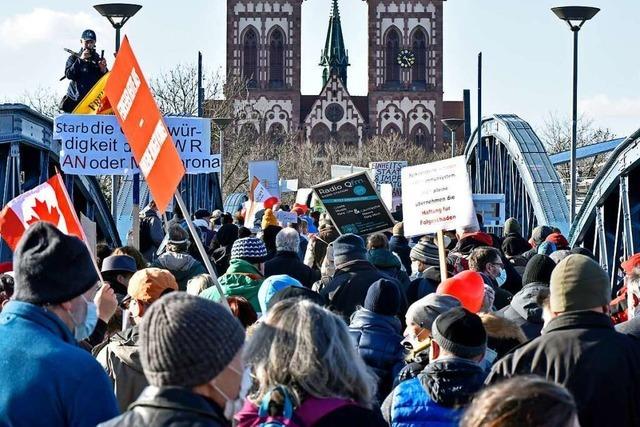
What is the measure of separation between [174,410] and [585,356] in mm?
2368

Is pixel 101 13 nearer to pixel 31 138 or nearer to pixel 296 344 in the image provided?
pixel 31 138

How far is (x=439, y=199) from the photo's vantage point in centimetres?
1081

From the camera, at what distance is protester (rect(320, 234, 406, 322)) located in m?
9.81

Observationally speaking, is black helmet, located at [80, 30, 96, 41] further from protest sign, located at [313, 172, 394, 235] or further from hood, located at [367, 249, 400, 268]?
hood, located at [367, 249, 400, 268]

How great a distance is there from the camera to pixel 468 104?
5191cm

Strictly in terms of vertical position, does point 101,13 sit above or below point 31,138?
above

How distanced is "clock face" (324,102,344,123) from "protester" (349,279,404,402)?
118087 mm

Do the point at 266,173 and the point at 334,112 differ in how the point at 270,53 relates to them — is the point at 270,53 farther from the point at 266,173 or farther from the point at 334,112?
the point at 266,173

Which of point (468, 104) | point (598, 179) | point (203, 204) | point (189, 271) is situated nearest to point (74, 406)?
point (189, 271)

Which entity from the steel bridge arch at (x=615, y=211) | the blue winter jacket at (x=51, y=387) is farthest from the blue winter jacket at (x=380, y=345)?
the steel bridge arch at (x=615, y=211)

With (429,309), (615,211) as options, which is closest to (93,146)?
(429,309)

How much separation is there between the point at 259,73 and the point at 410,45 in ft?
35.7

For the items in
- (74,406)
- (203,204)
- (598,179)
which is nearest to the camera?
(74,406)

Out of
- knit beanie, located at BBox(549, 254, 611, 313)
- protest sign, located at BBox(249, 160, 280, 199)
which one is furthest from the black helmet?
protest sign, located at BBox(249, 160, 280, 199)
